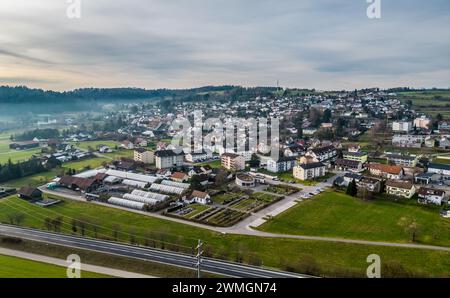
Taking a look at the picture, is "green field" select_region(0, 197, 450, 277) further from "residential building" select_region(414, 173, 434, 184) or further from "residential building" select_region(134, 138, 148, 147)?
"residential building" select_region(134, 138, 148, 147)

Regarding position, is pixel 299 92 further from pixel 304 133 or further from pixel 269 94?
pixel 304 133

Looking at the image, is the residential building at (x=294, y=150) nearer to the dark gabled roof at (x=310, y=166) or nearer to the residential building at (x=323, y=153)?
the residential building at (x=323, y=153)

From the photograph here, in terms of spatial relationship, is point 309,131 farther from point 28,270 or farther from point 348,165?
point 28,270

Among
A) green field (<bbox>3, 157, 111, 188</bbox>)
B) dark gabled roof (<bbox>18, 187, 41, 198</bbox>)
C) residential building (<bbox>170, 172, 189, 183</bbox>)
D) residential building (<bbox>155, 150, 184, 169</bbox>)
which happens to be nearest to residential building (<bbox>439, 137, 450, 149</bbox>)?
residential building (<bbox>155, 150, 184, 169</bbox>)

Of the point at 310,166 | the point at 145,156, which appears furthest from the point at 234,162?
the point at 145,156
